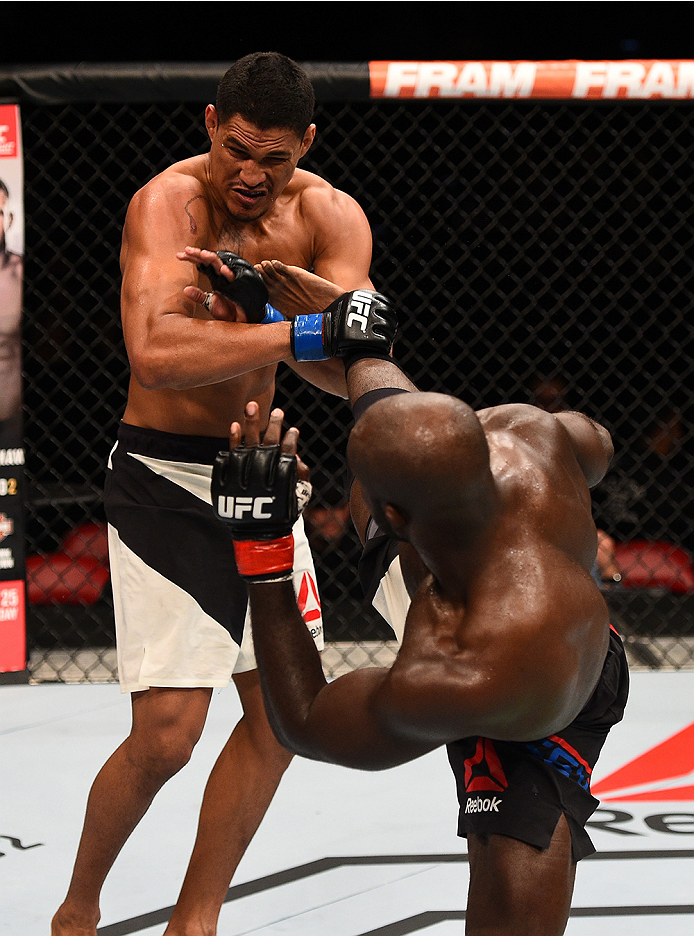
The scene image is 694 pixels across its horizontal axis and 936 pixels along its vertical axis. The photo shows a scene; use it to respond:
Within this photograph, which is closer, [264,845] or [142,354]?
[142,354]

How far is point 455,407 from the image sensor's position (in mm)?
1071

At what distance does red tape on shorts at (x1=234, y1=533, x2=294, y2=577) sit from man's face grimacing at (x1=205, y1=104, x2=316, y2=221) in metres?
0.70

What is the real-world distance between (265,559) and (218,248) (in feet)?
2.47

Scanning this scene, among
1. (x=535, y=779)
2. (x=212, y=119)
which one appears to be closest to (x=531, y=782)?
(x=535, y=779)

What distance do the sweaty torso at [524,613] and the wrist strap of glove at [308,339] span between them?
0.32 meters

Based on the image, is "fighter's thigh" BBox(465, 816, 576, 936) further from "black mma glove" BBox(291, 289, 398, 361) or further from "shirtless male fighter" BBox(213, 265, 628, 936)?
"black mma glove" BBox(291, 289, 398, 361)

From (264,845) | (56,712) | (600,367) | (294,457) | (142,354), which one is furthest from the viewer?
(600,367)

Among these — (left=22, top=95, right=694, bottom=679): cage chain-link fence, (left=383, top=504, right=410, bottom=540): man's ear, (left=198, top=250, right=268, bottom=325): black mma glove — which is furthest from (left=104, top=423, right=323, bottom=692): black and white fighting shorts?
(left=22, top=95, right=694, bottom=679): cage chain-link fence

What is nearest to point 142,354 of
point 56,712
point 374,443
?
point 374,443

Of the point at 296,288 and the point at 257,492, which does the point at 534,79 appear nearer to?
the point at 296,288

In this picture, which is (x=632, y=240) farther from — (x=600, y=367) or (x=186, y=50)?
(x=186, y=50)

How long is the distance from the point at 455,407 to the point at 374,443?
0.29 ft

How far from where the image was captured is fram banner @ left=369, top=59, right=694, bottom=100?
10.3ft

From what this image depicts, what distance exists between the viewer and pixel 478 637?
1.08 m
